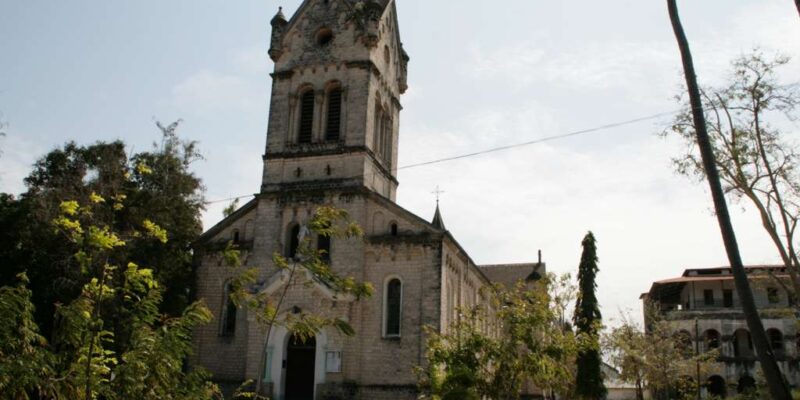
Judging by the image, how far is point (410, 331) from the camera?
2750cm

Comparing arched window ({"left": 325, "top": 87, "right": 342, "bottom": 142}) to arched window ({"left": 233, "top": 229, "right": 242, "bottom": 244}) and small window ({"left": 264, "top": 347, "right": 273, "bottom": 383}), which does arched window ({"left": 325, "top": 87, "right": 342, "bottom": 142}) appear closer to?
arched window ({"left": 233, "top": 229, "right": 242, "bottom": 244})

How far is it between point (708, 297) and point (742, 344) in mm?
5048

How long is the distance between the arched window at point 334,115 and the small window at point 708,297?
130ft

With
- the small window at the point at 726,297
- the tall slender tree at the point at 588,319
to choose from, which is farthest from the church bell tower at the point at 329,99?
the small window at the point at 726,297

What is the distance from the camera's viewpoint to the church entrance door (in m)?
28.3

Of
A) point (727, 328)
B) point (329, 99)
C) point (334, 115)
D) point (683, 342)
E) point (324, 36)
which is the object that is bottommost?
point (683, 342)

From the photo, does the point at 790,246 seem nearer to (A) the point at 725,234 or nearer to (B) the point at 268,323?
(A) the point at 725,234

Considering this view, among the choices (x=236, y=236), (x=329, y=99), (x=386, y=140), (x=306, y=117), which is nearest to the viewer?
(x=236, y=236)

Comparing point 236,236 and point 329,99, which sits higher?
point 329,99

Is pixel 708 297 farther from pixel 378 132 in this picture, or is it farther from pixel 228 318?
pixel 228 318

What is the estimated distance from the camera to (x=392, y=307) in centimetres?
2850

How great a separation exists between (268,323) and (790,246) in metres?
18.4

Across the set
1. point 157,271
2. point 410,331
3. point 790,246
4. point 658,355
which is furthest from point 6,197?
point 658,355

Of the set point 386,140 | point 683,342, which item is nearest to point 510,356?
point 386,140
